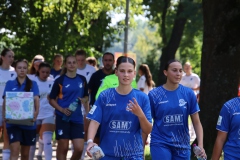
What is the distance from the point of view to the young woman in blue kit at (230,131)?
8445mm

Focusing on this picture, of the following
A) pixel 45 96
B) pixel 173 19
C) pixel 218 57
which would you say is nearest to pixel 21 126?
pixel 45 96

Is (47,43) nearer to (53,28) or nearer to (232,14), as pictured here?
(53,28)

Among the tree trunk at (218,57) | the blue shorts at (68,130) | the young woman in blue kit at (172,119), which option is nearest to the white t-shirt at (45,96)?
the blue shorts at (68,130)

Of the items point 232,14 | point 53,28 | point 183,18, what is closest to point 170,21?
point 183,18

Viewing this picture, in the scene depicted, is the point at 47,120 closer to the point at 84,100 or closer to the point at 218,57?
the point at 84,100

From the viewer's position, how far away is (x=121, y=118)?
27.9ft

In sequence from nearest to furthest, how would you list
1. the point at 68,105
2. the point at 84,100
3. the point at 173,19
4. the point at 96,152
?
the point at 96,152
the point at 68,105
the point at 84,100
the point at 173,19

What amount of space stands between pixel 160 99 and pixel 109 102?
1.38 meters

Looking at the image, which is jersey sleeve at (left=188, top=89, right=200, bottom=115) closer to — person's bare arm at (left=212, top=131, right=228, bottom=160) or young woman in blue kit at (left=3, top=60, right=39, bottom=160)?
person's bare arm at (left=212, top=131, right=228, bottom=160)

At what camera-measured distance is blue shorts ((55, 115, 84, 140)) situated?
13.0 metres

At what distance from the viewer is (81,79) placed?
13141 millimetres

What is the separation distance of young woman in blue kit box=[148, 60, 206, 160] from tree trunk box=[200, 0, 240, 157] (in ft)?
18.9

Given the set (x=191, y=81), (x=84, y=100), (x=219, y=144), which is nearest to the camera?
(x=219, y=144)

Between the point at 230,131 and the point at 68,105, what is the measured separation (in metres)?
4.90
